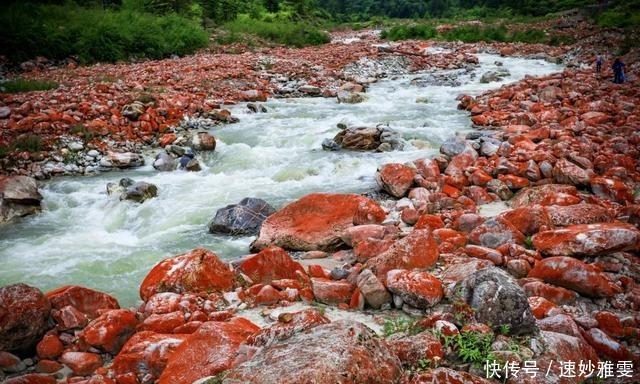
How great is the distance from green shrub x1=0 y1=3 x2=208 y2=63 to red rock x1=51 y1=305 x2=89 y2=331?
1701cm

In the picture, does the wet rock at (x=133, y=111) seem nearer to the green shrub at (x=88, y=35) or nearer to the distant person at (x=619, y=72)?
the green shrub at (x=88, y=35)

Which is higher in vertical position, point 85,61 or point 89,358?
point 85,61

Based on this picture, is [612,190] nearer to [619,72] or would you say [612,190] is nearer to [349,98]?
[619,72]

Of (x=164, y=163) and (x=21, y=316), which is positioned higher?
(x=21, y=316)

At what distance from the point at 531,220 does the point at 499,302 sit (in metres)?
2.39

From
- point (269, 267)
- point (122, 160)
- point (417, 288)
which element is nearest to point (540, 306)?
point (417, 288)

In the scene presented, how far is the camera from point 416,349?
3.39 m

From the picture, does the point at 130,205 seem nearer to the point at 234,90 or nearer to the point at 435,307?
the point at 435,307

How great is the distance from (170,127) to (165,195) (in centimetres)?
398

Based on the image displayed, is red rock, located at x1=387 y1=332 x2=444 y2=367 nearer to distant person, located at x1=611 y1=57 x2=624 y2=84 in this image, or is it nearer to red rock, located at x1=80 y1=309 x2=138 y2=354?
red rock, located at x1=80 y1=309 x2=138 y2=354

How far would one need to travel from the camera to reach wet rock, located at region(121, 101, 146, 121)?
1188 cm

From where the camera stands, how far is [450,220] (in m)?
6.47

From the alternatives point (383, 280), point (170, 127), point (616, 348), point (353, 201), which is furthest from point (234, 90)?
point (616, 348)

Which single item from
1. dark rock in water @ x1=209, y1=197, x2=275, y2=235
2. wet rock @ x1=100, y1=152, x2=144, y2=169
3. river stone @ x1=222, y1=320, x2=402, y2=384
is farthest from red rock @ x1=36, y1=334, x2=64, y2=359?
wet rock @ x1=100, y1=152, x2=144, y2=169
